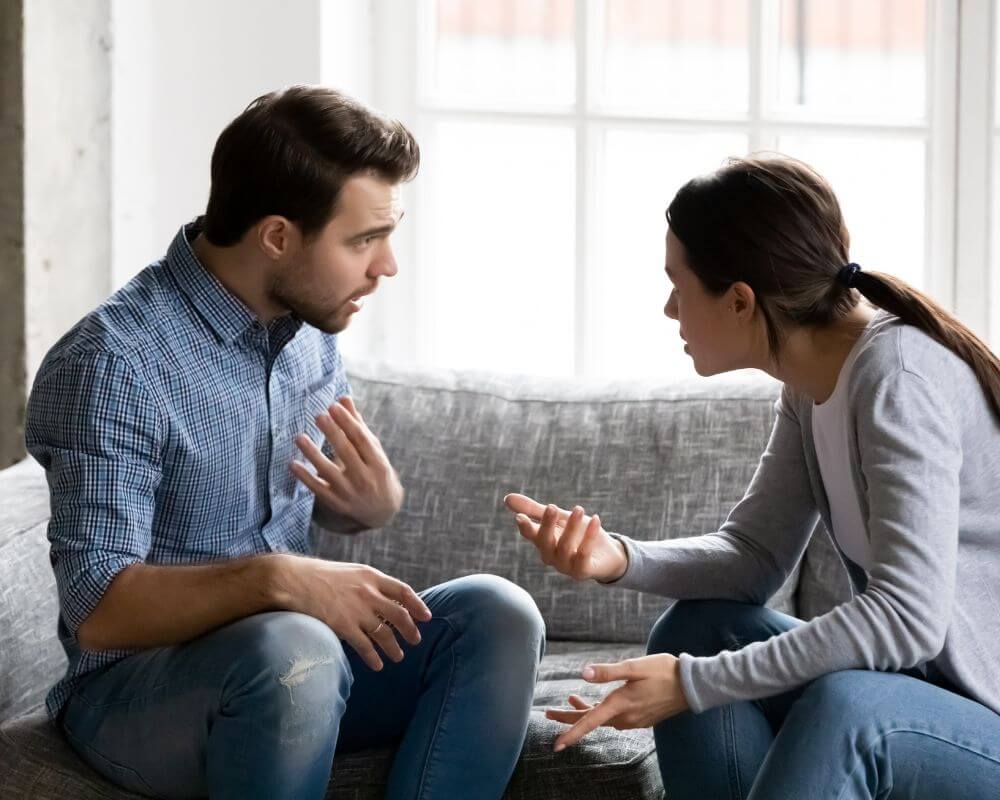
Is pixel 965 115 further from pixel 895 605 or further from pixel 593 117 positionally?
pixel 895 605

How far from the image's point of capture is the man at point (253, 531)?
1449 mm

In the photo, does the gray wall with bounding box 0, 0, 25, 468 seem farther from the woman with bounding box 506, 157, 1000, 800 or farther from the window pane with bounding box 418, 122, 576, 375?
the woman with bounding box 506, 157, 1000, 800

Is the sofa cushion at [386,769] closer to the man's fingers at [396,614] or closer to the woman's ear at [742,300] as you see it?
the man's fingers at [396,614]

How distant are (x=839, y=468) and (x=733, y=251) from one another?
0.28 meters

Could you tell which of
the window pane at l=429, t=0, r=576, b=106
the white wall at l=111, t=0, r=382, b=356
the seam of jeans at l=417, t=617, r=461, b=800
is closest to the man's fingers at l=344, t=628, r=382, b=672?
the seam of jeans at l=417, t=617, r=461, b=800

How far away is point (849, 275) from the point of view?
4.70 feet

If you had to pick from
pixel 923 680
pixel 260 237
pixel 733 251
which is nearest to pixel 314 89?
pixel 260 237

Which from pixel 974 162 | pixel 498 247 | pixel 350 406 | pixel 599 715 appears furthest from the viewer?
pixel 498 247

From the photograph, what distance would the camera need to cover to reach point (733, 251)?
1.44m

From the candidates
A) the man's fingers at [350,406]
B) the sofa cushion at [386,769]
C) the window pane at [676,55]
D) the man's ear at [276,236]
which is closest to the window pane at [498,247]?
the window pane at [676,55]

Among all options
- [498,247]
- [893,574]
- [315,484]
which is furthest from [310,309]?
[498,247]

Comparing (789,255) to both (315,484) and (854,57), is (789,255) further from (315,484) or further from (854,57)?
(854,57)

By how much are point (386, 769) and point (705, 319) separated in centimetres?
67

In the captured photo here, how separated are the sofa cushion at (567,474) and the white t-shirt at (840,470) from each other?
52cm
